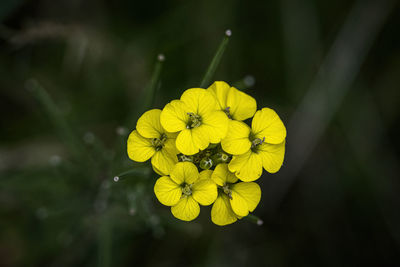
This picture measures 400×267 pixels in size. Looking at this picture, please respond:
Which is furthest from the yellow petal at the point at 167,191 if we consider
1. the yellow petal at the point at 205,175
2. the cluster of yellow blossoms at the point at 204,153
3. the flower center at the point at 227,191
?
the flower center at the point at 227,191

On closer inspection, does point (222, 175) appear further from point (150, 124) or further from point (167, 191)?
point (150, 124)

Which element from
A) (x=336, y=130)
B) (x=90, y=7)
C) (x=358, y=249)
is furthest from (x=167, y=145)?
(x=358, y=249)

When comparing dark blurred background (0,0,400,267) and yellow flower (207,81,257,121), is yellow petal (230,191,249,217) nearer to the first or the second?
yellow flower (207,81,257,121)

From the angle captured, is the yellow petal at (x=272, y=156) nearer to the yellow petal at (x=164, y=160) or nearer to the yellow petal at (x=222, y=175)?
the yellow petal at (x=222, y=175)

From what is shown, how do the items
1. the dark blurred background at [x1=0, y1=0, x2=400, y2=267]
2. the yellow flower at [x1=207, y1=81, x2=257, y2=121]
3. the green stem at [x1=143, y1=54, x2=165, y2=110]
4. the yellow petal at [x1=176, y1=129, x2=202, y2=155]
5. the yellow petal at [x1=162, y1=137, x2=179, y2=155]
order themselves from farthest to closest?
the dark blurred background at [x1=0, y1=0, x2=400, y2=267] < the green stem at [x1=143, y1=54, x2=165, y2=110] < the yellow flower at [x1=207, y1=81, x2=257, y2=121] < the yellow petal at [x1=162, y1=137, x2=179, y2=155] < the yellow petal at [x1=176, y1=129, x2=202, y2=155]

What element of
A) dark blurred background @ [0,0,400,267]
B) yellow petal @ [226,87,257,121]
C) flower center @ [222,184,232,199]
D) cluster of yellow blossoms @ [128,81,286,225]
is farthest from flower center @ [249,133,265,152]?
dark blurred background @ [0,0,400,267]

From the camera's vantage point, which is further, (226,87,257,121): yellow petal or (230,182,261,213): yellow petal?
(226,87,257,121): yellow petal
